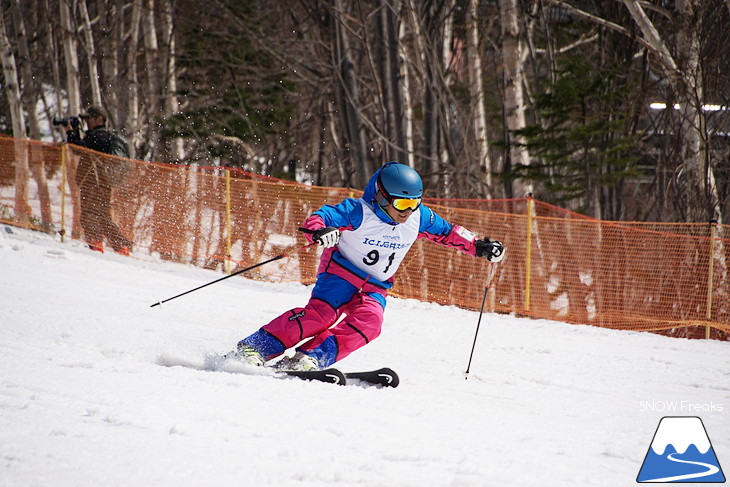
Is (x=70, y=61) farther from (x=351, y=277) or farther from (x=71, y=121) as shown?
(x=351, y=277)

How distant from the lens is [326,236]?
14.0 ft

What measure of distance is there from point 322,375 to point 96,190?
21.2ft

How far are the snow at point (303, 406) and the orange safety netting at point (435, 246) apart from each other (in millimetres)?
2222

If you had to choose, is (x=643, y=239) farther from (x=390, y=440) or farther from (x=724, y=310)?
(x=390, y=440)

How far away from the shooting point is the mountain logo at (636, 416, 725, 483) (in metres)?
2.96

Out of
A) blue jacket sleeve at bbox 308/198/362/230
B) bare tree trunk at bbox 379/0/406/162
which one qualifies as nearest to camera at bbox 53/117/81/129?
bare tree trunk at bbox 379/0/406/162

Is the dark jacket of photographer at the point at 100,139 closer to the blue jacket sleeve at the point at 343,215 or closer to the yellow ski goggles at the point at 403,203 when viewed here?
the blue jacket sleeve at the point at 343,215

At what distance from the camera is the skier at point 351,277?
178 inches

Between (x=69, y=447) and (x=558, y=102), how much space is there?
29.4 ft

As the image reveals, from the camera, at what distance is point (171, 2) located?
16594 millimetres

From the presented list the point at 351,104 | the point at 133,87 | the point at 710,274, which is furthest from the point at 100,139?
the point at 710,274

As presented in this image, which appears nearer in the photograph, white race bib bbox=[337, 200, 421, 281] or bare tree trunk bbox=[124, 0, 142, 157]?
white race bib bbox=[337, 200, 421, 281]

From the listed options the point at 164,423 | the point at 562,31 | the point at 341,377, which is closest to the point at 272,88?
the point at 562,31

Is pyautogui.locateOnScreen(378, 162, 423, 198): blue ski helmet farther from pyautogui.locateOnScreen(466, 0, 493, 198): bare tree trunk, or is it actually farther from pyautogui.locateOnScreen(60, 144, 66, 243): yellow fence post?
pyautogui.locateOnScreen(466, 0, 493, 198): bare tree trunk
